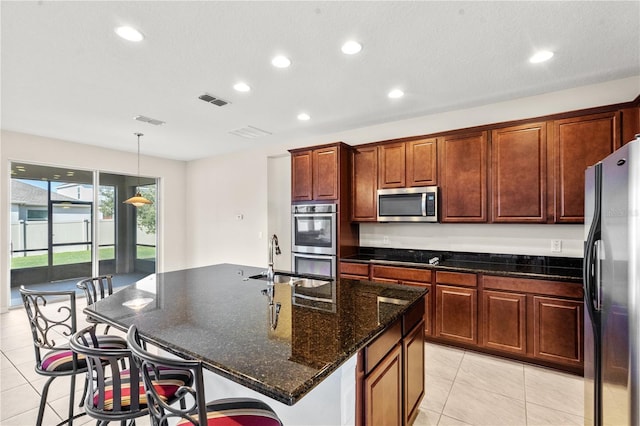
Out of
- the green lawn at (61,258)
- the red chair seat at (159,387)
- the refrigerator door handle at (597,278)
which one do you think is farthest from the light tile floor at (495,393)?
the green lawn at (61,258)

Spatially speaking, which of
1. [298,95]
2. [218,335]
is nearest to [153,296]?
[218,335]

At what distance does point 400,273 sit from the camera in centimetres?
351

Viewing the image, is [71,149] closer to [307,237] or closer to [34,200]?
[34,200]

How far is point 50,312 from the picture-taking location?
457cm

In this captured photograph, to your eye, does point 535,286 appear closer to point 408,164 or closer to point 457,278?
point 457,278

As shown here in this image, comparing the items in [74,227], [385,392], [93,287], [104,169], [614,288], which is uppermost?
[104,169]

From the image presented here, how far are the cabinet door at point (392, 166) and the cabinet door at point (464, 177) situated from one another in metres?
0.45

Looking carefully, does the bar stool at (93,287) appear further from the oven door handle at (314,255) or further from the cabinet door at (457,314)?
the cabinet door at (457,314)

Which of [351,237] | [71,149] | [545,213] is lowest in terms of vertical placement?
[351,237]

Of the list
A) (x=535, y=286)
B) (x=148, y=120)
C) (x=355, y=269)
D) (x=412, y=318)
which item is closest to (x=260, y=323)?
(x=412, y=318)

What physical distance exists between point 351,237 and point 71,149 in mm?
4854

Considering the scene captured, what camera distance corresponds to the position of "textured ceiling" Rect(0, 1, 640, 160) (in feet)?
6.47

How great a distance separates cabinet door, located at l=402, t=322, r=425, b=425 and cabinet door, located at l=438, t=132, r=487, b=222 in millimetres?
1762

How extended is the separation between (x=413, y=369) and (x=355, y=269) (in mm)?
1945
